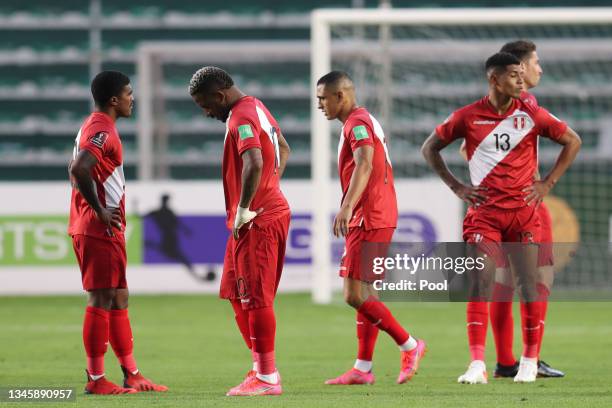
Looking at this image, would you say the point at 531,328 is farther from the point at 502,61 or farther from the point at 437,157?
the point at 502,61

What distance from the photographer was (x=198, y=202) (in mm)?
15062

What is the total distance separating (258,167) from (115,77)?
3.74 ft

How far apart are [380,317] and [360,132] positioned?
1.11 meters

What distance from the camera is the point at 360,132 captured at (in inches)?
275

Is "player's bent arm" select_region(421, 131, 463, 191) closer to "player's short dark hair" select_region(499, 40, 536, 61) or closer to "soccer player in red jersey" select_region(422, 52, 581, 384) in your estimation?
"soccer player in red jersey" select_region(422, 52, 581, 384)

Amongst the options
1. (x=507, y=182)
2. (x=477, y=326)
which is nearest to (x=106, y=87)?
(x=507, y=182)

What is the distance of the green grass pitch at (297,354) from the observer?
6305mm

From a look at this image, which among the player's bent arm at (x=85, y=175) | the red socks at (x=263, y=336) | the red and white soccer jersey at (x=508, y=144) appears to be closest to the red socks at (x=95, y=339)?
the player's bent arm at (x=85, y=175)

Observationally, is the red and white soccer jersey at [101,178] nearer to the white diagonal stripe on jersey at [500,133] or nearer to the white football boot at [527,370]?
the white diagonal stripe on jersey at [500,133]

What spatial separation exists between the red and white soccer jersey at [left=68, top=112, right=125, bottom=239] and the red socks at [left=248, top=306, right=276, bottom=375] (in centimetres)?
95

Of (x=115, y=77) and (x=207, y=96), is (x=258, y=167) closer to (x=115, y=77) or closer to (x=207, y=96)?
(x=207, y=96)

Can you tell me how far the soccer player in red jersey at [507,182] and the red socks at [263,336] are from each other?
1359 millimetres

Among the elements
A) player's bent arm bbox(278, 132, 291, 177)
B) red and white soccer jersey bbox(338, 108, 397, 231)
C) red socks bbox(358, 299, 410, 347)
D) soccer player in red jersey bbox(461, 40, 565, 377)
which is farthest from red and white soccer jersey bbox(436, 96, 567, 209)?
player's bent arm bbox(278, 132, 291, 177)

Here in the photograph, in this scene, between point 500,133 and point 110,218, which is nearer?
point 110,218
